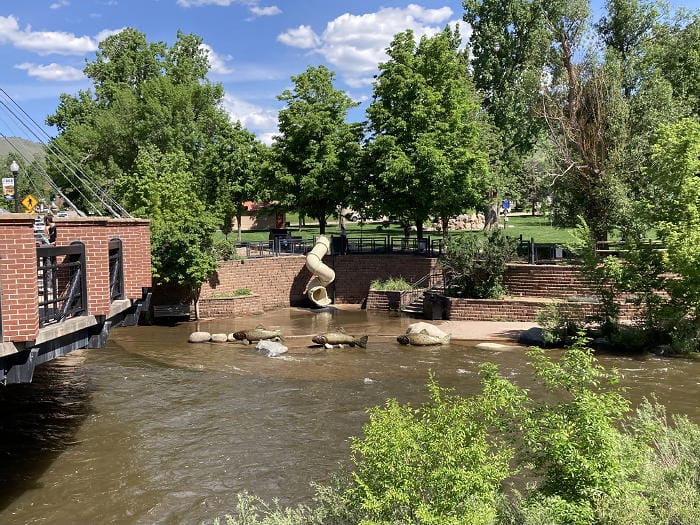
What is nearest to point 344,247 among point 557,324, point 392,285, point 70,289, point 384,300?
point 392,285

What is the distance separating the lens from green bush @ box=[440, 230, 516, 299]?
25.1m

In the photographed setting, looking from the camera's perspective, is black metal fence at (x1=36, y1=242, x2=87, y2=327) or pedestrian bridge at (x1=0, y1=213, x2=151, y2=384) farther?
black metal fence at (x1=36, y1=242, x2=87, y2=327)

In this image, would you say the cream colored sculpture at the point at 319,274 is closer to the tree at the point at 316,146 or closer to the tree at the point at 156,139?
the tree at the point at 316,146

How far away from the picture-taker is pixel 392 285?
28953 millimetres

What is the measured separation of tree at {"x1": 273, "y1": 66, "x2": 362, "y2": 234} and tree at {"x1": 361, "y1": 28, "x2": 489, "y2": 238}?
5.77 ft

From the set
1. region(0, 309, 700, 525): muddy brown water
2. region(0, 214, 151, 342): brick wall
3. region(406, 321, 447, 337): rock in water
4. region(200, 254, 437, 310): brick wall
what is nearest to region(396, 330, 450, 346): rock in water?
region(406, 321, 447, 337): rock in water

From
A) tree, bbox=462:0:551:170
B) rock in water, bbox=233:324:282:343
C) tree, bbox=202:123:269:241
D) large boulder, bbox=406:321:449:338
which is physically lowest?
rock in water, bbox=233:324:282:343

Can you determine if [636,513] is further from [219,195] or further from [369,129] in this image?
[219,195]

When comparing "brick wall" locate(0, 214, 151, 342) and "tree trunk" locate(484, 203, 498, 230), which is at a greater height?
"tree trunk" locate(484, 203, 498, 230)

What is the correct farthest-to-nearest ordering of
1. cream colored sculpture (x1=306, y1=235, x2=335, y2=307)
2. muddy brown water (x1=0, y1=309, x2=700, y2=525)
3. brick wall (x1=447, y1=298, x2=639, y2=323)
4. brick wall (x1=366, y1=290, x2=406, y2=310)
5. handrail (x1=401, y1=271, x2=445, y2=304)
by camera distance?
cream colored sculpture (x1=306, y1=235, x2=335, y2=307) → brick wall (x1=366, y1=290, x2=406, y2=310) → handrail (x1=401, y1=271, x2=445, y2=304) → brick wall (x1=447, y1=298, x2=639, y2=323) → muddy brown water (x1=0, y1=309, x2=700, y2=525)

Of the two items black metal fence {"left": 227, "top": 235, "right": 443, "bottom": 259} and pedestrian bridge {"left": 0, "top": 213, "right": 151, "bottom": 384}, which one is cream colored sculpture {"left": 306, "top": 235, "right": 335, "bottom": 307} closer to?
black metal fence {"left": 227, "top": 235, "right": 443, "bottom": 259}

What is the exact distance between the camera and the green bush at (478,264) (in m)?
25.1

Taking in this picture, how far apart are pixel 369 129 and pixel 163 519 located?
Answer: 2547cm

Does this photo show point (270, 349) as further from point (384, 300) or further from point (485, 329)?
point (384, 300)
